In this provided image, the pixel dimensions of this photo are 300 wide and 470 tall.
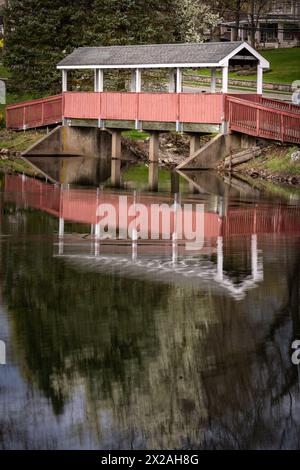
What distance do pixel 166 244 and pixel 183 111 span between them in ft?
61.6

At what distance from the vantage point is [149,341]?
14844 millimetres

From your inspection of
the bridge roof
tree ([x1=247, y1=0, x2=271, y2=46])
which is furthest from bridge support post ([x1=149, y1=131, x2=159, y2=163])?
tree ([x1=247, y1=0, x2=271, y2=46])

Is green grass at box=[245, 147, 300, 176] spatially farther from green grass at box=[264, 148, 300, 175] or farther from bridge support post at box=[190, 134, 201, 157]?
bridge support post at box=[190, 134, 201, 157]

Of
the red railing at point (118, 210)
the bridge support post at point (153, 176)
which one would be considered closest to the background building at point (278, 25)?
the bridge support post at point (153, 176)

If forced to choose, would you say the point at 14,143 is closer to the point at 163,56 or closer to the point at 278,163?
the point at 163,56

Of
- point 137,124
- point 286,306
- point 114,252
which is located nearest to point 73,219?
point 114,252

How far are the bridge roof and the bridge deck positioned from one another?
1.27 meters

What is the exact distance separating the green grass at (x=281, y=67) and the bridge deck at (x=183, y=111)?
25551 mm

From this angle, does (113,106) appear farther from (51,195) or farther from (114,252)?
(114,252)

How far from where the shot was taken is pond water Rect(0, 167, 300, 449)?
1170 centimetres

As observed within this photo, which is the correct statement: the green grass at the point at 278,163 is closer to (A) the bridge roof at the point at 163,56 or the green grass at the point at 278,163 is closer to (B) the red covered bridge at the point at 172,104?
(B) the red covered bridge at the point at 172,104

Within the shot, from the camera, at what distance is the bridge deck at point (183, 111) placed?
38.8m

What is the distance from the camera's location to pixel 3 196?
33531 millimetres
